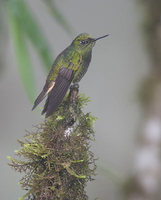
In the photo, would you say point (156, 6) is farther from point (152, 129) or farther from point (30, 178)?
point (30, 178)

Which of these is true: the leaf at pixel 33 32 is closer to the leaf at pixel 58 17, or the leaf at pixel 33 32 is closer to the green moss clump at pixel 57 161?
the leaf at pixel 58 17

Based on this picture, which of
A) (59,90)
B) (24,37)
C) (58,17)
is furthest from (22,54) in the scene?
(59,90)

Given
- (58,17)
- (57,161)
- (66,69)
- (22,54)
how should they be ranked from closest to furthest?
(57,161), (66,69), (22,54), (58,17)

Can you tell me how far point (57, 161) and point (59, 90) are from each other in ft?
0.62

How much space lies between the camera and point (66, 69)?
1084 mm

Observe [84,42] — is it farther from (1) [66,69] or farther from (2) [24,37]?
(2) [24,37]

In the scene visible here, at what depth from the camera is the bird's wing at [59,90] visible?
98 cm

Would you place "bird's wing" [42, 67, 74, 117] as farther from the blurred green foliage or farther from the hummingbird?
the blurred green foliage

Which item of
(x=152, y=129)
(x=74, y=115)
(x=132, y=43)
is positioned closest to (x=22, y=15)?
(x=74, y=115)

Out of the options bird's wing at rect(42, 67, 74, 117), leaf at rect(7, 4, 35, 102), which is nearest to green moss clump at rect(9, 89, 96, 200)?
bird's wing at rect(42, 67, 74, 117)

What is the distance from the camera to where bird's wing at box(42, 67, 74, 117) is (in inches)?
38.4

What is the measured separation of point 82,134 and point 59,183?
0.51 feet

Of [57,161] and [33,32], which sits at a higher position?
[33,32]

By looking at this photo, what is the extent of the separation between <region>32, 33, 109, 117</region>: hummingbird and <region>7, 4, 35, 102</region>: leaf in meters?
0.28
